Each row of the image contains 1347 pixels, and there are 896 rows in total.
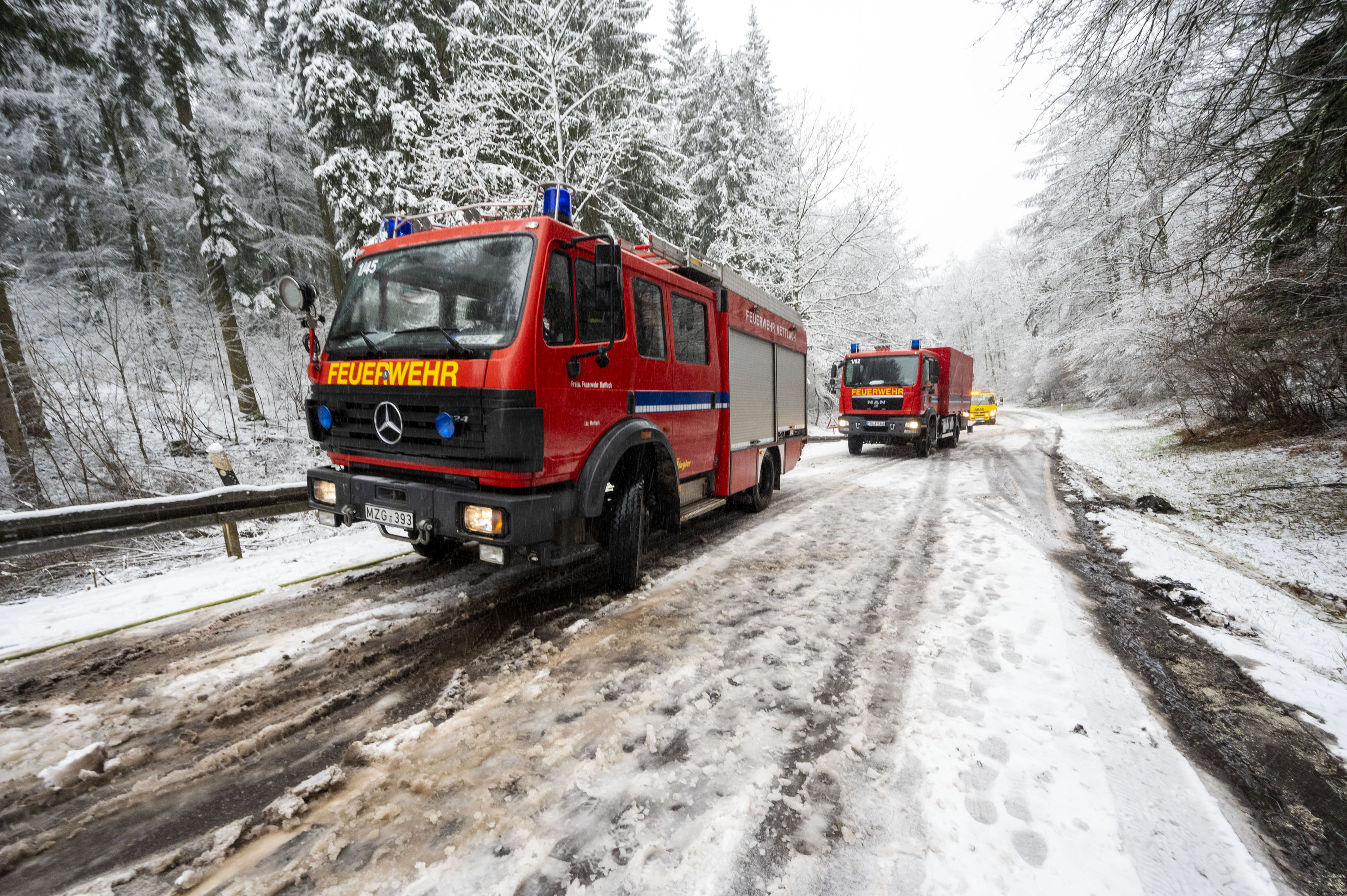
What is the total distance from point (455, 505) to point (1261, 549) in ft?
25.4

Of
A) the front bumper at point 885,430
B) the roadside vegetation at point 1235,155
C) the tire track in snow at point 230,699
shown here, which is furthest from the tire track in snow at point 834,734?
the front bumper at point 885,430

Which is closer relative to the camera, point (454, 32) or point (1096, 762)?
point (1096, 762)

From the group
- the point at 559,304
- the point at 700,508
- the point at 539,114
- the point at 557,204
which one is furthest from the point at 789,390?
the point at 539,114

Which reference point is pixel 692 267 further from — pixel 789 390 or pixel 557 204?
pixel 789 390

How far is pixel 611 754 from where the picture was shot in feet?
7.70

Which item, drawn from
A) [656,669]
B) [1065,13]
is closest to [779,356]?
[1065,13]

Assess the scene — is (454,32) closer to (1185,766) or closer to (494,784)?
(494,784)

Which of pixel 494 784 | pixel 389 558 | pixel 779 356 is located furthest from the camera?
pixel 779 356

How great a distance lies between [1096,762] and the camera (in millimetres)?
2326

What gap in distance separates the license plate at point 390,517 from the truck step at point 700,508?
2328 mm

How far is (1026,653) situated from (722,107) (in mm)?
19942

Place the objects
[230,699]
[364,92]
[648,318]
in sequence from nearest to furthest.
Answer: [230,699] < [648,318] < [364,92]

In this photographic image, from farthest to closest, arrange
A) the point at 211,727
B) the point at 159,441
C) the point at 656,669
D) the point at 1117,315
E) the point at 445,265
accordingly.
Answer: the point at 1117,315, the point at 159,441, the point at 445,265, the point at 656,669, the point at 211,727

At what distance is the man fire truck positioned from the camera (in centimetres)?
319
